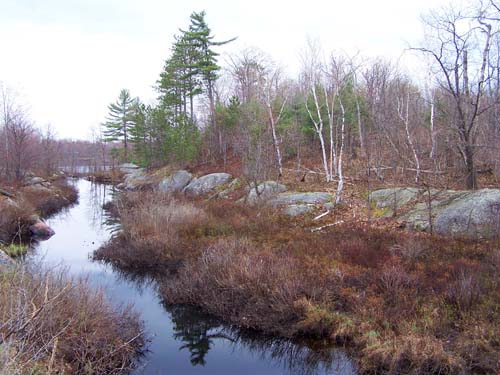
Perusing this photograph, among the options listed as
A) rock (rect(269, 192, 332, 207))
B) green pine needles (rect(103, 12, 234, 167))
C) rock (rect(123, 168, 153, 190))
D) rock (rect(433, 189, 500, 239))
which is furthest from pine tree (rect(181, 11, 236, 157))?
rock (rect(433, 189, 500, 239))

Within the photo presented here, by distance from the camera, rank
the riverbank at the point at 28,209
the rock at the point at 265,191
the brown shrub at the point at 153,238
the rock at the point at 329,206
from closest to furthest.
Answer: the brown shrub at the point at 153,238, the rock at the point at 329,206, the riverbank at the point at 28,209, the rock at the point at 265,191

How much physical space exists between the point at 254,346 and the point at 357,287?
102 inches

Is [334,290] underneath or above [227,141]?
underneath

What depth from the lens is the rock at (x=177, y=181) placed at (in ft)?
98.0

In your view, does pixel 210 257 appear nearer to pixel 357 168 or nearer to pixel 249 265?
pixel 249 265

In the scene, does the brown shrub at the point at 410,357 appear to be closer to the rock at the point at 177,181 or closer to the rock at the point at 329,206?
the rock at the point at 329,206

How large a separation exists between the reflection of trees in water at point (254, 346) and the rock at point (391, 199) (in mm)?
8270

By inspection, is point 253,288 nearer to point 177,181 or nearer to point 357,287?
point 357,287

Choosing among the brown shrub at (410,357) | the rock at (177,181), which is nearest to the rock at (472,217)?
the brown shrub at (410,357)

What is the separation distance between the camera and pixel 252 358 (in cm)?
799

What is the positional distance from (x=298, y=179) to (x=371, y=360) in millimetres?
16683

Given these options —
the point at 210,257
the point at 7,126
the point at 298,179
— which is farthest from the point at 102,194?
the point at 210,257

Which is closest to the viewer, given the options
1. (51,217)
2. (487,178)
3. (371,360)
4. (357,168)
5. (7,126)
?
(371,360)

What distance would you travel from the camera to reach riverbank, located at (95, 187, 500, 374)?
691cm
